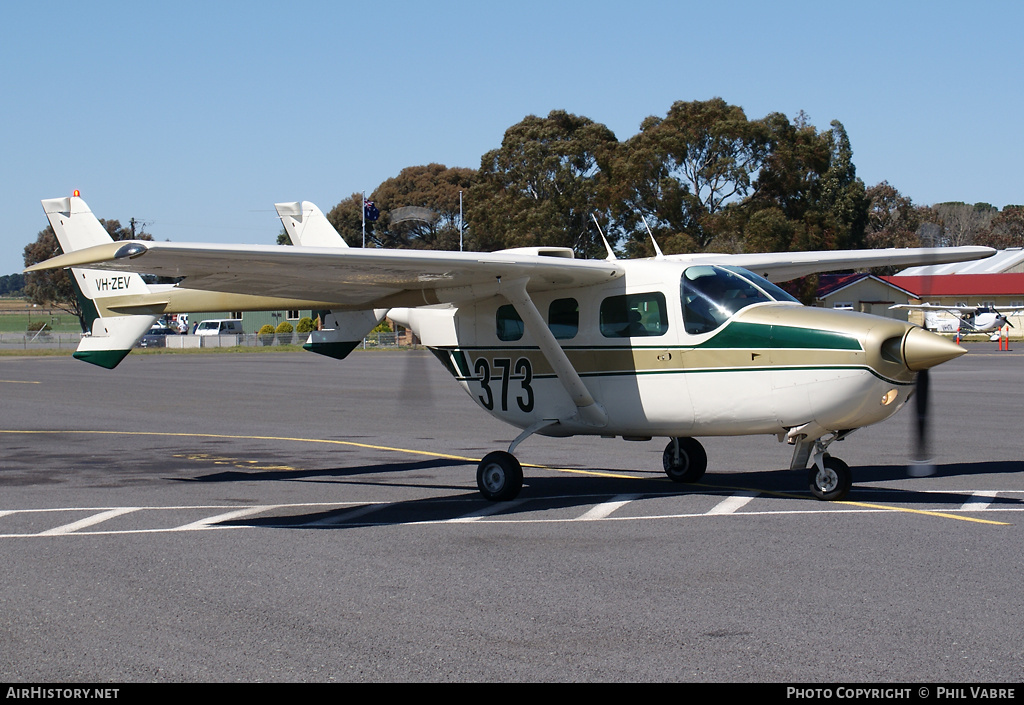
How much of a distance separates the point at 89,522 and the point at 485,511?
3.85 meters

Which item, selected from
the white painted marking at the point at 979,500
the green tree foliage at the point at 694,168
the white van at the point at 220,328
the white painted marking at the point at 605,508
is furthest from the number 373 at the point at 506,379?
the white van at the point at 220,328

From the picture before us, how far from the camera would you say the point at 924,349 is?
8.95m

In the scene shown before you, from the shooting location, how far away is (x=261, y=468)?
46.5ft

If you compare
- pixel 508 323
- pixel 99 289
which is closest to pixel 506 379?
pixel 508 323

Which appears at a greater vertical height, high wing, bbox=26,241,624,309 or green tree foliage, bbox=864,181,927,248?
green tree foliage, bbox=864,181,927,248

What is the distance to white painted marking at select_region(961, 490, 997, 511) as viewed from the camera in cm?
988

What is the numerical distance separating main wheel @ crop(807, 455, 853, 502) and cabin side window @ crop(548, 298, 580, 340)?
2.97m

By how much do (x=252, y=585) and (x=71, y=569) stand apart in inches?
63.8

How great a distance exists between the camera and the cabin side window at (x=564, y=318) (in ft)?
37.1

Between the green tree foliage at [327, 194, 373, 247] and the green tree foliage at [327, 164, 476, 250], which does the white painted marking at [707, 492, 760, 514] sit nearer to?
the green tree foliage at [327, 164, 476, 250]

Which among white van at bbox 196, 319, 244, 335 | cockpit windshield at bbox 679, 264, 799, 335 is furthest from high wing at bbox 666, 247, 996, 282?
white van at bbox 196, 319, 244, 335
